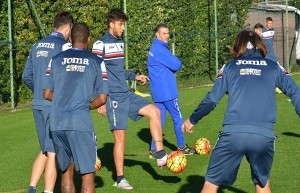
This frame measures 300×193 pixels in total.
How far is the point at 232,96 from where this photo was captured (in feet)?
23.1

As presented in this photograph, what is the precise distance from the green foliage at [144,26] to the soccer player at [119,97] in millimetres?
9219

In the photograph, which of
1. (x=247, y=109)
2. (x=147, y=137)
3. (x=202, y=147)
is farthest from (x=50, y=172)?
(x=147, y=137)

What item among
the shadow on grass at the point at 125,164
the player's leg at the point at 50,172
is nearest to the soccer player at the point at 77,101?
the player's leg at the point at 50,172

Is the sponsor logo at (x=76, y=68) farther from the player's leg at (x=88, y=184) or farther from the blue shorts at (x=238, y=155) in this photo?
the blue shorts at (x=238, y=155)

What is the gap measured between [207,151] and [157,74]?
4.86 feet

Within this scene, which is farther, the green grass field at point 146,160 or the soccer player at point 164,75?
the soccer player at point 164,75

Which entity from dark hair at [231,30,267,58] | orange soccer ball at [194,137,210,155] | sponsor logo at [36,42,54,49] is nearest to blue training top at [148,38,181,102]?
orange soccer ball at [194,137,210,155]

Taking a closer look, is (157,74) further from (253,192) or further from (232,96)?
(232,96)

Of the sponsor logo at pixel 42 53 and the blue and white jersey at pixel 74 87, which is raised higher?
the sponsor logo at pixel 42 53

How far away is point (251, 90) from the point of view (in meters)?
6.98

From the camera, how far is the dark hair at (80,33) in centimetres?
778

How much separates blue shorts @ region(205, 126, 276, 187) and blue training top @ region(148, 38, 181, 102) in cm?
523

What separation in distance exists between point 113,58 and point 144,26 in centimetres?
1392

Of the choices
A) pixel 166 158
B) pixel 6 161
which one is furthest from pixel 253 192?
pixel 6 161
